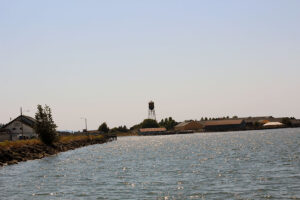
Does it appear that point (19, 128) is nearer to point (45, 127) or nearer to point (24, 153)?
point (45, 127)

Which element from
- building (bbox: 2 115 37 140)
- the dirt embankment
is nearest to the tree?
the dirt embankment

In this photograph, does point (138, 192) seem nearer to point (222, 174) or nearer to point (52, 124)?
point (222, 174)

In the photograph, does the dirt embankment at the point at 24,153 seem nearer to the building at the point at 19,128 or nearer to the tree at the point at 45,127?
the tree at the point at 45,127

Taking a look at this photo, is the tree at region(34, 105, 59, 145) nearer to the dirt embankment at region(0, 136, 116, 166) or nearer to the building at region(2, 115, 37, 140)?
the dirt embankment at region(0, 136, 116, 166)

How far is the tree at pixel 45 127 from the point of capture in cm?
8950

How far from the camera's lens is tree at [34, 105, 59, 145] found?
8950cm

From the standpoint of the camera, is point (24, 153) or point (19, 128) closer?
point (24, 153)

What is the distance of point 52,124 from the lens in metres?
92.1

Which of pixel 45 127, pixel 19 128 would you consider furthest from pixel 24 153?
pixel 19 128

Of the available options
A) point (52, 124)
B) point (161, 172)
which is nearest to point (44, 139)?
point (52, 124)

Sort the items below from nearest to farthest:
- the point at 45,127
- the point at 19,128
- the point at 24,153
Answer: the point at 24,153
the point at 45,127
the point at 19,128

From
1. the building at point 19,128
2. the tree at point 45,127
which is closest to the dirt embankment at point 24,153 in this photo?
the tree at point 45,127

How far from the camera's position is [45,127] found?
8994 centimetres

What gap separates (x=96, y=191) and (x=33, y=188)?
6.06 meters
